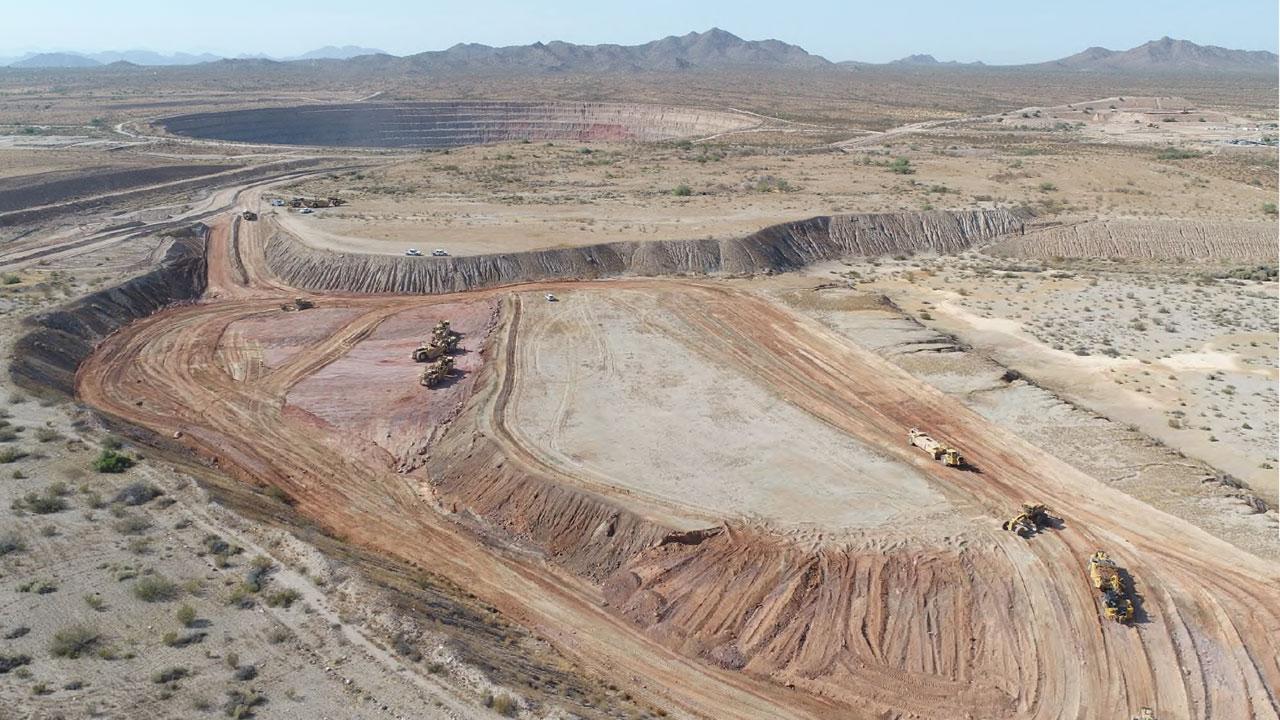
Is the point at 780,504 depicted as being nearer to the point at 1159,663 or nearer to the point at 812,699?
the point at 812,699

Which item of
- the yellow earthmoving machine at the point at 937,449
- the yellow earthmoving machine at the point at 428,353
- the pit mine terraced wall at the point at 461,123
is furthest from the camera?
the pit mine terraced wall at the point at 461,123

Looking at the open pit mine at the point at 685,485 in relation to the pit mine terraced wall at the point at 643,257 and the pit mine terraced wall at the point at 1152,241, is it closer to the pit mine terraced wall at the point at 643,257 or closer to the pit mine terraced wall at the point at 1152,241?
the pit mine terraced wall at the point at 643,257

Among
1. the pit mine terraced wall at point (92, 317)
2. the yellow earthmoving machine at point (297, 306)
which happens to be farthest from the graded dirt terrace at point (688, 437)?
the pit mine terraced wall at point (92, 317)

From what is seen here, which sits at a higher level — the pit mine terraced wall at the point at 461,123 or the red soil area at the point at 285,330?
the pit mine terraced wall at the point at 461,123

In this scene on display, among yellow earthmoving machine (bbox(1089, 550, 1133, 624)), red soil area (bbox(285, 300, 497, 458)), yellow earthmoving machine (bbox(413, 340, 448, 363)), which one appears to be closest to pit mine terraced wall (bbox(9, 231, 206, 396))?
red soil area (bbox(285, 300, 497, 458))

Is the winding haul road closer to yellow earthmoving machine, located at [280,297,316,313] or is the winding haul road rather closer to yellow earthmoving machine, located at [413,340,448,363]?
yellow earthmoving machine, located at [413,340,448,363]

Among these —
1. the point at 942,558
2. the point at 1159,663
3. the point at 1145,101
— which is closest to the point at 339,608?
the point at 942,558

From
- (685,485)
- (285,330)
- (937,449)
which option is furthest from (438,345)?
(937,449)
